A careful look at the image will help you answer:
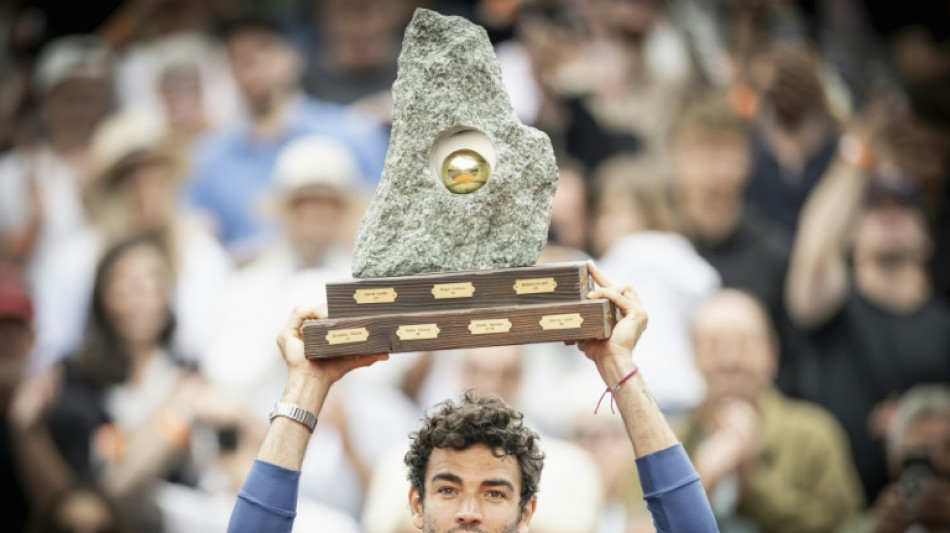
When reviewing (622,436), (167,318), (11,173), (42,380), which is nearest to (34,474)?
(42,380)

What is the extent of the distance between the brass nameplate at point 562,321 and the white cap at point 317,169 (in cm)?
485

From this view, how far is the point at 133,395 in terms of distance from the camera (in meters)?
8.27

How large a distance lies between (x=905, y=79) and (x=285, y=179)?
4601 mm

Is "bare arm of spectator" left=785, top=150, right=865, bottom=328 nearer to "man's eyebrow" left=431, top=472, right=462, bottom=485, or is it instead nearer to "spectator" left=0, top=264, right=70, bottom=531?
"spectator" left=0, top=264, right=70, bottom=531

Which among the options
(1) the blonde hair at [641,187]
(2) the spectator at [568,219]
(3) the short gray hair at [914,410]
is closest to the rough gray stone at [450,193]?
(2) the spectator at [568,219]

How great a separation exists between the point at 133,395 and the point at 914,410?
4.67 m

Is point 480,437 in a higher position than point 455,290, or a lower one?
lower

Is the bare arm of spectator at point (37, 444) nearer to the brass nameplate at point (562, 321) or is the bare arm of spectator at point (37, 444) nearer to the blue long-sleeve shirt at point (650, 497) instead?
the blue long-sleeve shirt at point (650, 497)

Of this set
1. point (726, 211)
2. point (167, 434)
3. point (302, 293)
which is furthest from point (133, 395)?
point (726, 211)

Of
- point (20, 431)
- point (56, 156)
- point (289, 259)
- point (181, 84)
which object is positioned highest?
point (181, 84)

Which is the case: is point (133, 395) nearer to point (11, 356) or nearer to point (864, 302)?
point (11, 356)

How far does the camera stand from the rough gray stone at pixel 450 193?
392 cm

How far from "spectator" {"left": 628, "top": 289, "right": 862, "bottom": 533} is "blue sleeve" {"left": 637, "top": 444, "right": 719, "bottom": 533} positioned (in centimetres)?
382

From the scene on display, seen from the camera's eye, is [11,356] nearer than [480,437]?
No
